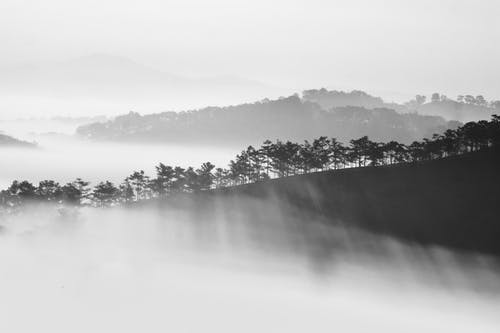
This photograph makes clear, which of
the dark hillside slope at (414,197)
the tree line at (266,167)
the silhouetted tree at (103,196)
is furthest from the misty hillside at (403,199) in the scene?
the silhouetted tree at (103,196)

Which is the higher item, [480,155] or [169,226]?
[480,155]

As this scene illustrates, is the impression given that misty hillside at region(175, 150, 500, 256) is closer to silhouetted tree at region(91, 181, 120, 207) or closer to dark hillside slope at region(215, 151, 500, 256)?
dark hillside slope at region(215, 151, 500, 256)

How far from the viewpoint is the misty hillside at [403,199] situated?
143 m

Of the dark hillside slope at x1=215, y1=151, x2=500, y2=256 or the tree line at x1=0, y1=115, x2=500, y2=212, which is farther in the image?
the tree line at x1=0, y1=115, x2=500, y2=212

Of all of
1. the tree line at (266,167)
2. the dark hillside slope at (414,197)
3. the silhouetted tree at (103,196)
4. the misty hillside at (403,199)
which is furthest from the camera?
the tree line at (266,167)

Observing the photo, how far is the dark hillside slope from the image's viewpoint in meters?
143

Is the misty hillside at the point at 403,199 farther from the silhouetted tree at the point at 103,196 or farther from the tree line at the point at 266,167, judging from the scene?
the silhouetted tree at the point at 103,196

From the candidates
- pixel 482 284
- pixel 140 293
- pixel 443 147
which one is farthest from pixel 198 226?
pixel 443 147

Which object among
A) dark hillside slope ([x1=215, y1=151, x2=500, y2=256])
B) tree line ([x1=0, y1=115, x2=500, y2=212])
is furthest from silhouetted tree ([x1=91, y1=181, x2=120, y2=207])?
dark hillside slope ([x1=215, y1=151, x2=500, y2=256])

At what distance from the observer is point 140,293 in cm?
12106

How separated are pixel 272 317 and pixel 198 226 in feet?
151

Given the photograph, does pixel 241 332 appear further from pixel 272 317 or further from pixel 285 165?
pixel 285 165

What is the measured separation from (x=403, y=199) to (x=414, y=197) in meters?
3.12

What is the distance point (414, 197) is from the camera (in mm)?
156000
